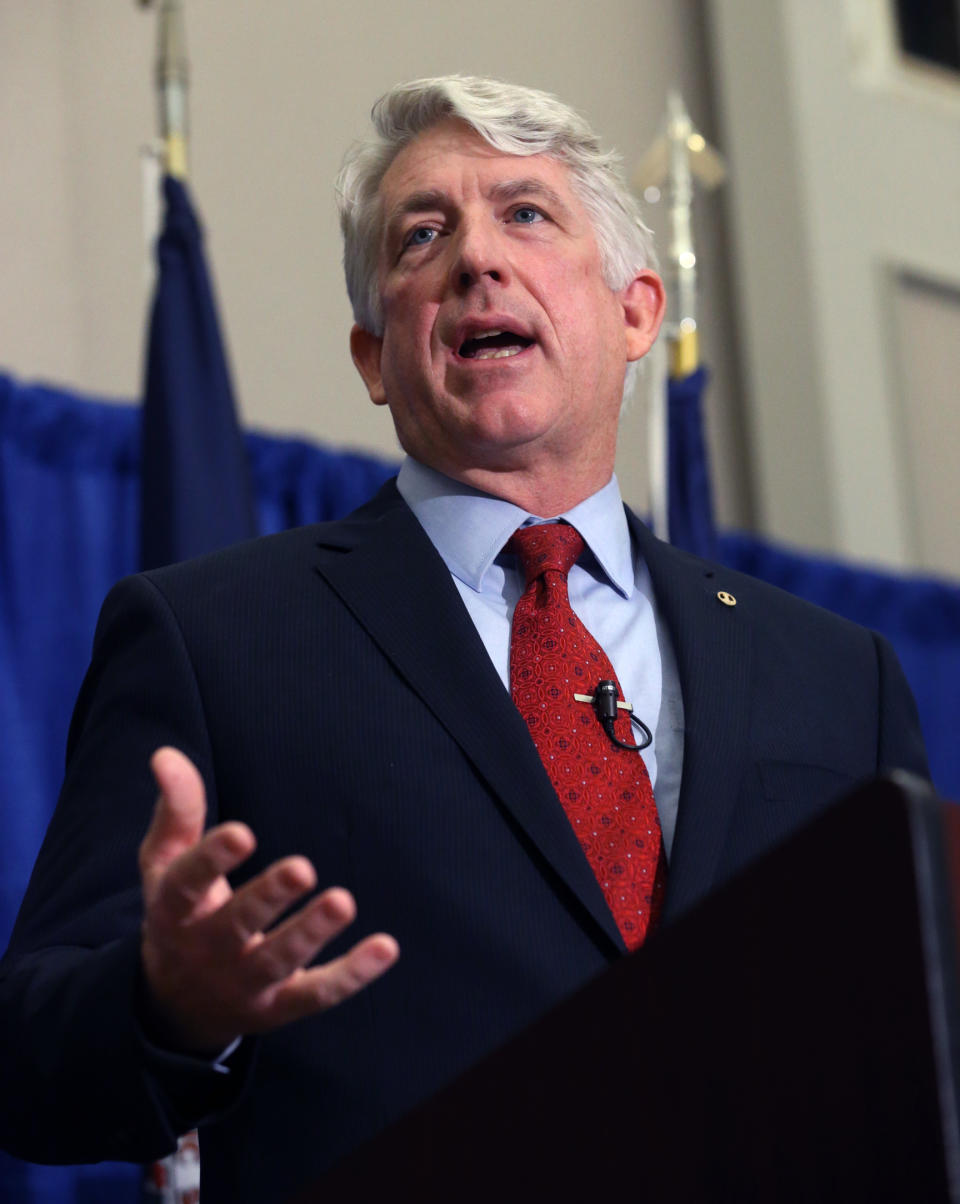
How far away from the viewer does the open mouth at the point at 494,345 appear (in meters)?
1.86

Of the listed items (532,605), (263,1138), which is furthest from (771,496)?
(263,1138)

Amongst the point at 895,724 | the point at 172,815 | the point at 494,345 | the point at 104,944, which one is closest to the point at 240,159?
the point at 494,345

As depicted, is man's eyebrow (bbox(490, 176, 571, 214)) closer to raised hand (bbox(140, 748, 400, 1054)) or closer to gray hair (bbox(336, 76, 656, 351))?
gray hair (bbox(336, 76, 656, 351))

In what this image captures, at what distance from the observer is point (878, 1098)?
0.73 m

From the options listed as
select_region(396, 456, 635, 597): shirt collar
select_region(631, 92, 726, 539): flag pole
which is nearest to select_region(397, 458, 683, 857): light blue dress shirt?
select_region(396, 456, 635, 597): shirt collar

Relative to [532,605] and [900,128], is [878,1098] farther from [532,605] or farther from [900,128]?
[900,128]

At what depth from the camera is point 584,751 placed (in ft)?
5.10

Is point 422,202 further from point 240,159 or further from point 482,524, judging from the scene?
point 240,159

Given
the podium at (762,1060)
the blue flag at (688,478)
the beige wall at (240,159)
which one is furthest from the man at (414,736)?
the beige wall at (240,159)

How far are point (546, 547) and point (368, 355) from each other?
45 centimetres

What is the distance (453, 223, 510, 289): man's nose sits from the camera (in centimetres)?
188

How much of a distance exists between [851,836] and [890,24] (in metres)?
5.85

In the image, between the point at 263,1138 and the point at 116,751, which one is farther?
the point at 116,751

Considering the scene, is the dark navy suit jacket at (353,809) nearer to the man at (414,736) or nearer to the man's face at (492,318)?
the man at (414,736)
